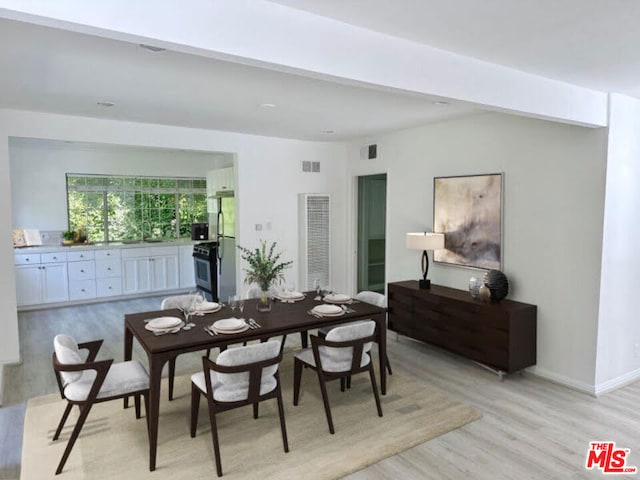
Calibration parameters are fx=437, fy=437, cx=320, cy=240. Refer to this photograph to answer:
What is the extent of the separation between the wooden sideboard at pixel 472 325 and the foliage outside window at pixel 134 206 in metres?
5.15

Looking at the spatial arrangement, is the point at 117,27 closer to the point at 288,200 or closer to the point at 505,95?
the point at 505,95

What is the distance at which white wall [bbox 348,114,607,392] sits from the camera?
369 centimetres

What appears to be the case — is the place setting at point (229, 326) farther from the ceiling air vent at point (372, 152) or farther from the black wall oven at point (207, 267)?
the black wall oven at point (207, 267)

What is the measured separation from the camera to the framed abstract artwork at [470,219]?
171 inches

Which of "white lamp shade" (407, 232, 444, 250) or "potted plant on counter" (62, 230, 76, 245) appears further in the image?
"potted plant on counter" (62, 230, 76, 245)

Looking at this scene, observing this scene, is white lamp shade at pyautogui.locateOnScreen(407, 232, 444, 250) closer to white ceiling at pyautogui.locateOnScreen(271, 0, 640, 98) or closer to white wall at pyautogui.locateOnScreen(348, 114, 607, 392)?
white wall at pyautogui.locateOnScreen(348, 114, 607, 392)

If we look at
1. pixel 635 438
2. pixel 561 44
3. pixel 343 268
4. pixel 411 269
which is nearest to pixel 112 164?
pixel 343 268

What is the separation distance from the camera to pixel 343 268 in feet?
22.0

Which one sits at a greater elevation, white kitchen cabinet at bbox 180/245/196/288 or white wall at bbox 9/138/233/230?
white wall at bbox 9/138/233/230

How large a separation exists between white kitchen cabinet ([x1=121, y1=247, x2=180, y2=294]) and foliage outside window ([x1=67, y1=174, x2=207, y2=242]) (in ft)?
2.71

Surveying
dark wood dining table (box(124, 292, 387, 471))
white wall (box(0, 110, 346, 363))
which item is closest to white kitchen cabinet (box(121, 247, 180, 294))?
white wall (box(0, 110, 346, 363))

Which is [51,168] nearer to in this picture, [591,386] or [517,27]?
[517,27]

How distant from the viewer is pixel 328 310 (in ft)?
11.6

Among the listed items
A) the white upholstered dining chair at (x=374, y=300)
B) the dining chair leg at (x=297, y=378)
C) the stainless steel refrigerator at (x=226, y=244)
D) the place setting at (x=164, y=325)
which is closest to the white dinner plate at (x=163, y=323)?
the place setting at (x=164, y=325)
